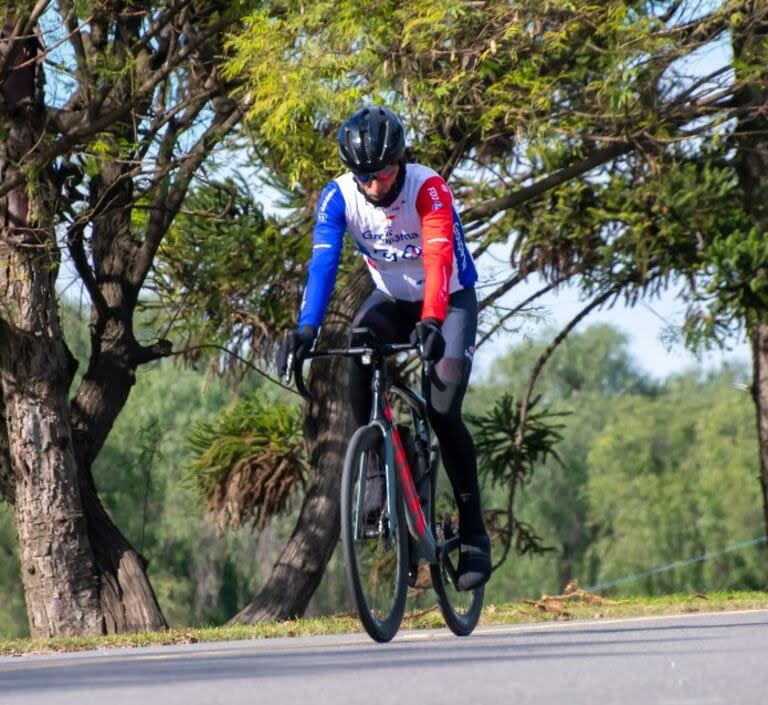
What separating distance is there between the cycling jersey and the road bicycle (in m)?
0.31

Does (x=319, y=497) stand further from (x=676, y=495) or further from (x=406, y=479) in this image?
(x=676, y=495)

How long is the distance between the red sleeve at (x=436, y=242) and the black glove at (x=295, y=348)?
461 millimetres

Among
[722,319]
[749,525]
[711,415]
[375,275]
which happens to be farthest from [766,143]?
[711,415]

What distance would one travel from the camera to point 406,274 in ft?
23.6

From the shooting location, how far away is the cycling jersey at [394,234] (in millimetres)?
6941

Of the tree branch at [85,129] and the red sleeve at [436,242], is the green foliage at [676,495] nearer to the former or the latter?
the tree branch at [85,129]

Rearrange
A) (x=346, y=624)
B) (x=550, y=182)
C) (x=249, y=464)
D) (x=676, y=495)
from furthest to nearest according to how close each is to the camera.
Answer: (x=676, y=495)
(x=249, y=464)
(x=550, y=182)
(x=346, y=624)

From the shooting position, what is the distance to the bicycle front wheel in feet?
21.4

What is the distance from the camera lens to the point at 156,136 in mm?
14219

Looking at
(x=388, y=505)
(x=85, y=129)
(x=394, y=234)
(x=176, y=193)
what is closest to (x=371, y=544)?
(x=388, y=505)

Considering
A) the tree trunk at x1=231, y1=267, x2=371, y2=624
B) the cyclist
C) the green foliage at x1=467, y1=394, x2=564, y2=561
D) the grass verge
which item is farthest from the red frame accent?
the green foliage at x1=467, y1=394, x2=564, y2=561

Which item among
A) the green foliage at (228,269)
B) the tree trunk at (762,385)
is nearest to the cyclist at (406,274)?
the green foliage at (228,269)

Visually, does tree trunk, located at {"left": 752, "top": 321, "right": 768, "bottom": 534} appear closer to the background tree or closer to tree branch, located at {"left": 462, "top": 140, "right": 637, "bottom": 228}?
tree branch, located at {"left": 462, "top": 140, "right": 637, "bottom": 228}

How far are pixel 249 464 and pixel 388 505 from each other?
9.22 metres
